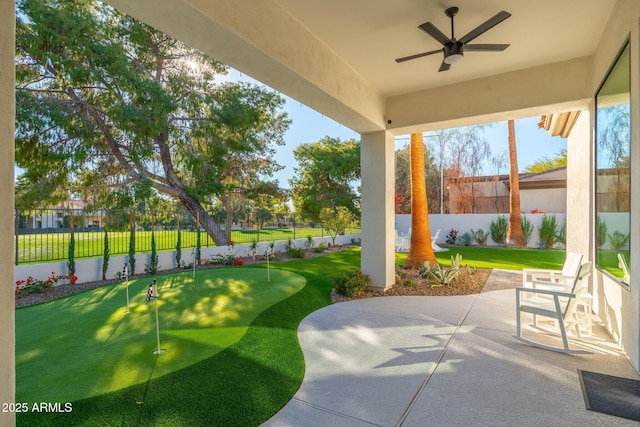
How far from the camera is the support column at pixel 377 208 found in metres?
6.60

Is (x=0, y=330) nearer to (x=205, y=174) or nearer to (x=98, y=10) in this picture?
(x=205, y=174)

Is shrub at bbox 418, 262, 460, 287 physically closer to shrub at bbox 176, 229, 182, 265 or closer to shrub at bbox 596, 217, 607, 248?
shrub at bbox 596, 217, 607, 248

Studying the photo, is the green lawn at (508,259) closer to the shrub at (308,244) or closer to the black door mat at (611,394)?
the shrub at (308,244)

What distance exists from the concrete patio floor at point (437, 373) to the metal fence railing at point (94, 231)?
667 centimetres

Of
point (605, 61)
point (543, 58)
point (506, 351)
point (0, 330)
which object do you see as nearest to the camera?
point (0, 330)

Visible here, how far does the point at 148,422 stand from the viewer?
2311 mm

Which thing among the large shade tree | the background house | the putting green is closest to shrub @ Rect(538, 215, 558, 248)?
the background house

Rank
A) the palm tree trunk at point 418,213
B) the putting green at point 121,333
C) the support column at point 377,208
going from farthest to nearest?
1. the palm tree trunk at point 418,213
2. the support column at point 377,208
3. the putting green at point 121,333

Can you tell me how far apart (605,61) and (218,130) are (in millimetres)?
11686

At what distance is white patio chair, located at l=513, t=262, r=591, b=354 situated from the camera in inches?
147

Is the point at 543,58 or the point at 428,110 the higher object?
the point at 543,58

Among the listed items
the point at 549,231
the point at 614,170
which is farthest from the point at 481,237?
the point at 614,170

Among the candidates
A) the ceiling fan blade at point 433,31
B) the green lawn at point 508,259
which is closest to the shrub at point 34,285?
the ceiling fan blade at point 433,31

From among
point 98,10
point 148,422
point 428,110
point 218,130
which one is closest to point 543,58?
point 428,110
